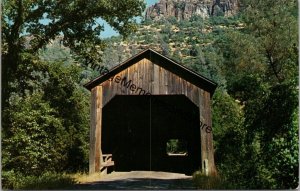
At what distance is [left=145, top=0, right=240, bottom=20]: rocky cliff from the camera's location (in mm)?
16375

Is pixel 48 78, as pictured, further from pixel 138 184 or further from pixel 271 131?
pixel 271 131

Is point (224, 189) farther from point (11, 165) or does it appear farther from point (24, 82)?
point (24, 82)

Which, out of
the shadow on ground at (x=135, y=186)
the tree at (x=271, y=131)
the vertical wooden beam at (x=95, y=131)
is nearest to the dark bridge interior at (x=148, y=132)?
the vertical wooden beam at (x=95, y=131)

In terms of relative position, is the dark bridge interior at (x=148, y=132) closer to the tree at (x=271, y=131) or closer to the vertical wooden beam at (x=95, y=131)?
the vertical wooden beam at (x=95, y=131)

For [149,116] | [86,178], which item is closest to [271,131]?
[86,178]

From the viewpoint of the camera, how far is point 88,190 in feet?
42.1

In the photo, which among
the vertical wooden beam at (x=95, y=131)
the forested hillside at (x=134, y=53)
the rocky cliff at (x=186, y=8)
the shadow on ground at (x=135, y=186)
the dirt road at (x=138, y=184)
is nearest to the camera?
the forested hillside at (x=134, y=53)

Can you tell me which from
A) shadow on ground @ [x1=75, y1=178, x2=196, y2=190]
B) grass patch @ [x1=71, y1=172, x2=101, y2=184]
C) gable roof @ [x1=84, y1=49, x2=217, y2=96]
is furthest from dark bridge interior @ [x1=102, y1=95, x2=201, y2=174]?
shadow on ground @ [x1=75, y1=178, x2=196, y2=190]

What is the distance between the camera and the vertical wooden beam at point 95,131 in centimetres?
1853

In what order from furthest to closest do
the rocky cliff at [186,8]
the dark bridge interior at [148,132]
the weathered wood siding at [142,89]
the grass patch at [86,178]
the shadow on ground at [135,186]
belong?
the dark bridge interior at [148,132] < the weathered wood siding at [142,89] < the rocky cliff at [186,8] < the grass patch at [86,178] < the shadow on ground at [135,186]

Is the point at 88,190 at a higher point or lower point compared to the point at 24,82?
lower

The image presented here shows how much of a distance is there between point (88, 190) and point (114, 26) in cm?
1028

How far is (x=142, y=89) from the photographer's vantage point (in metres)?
18.8

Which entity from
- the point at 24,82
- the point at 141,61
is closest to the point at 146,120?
the point at 141,61
